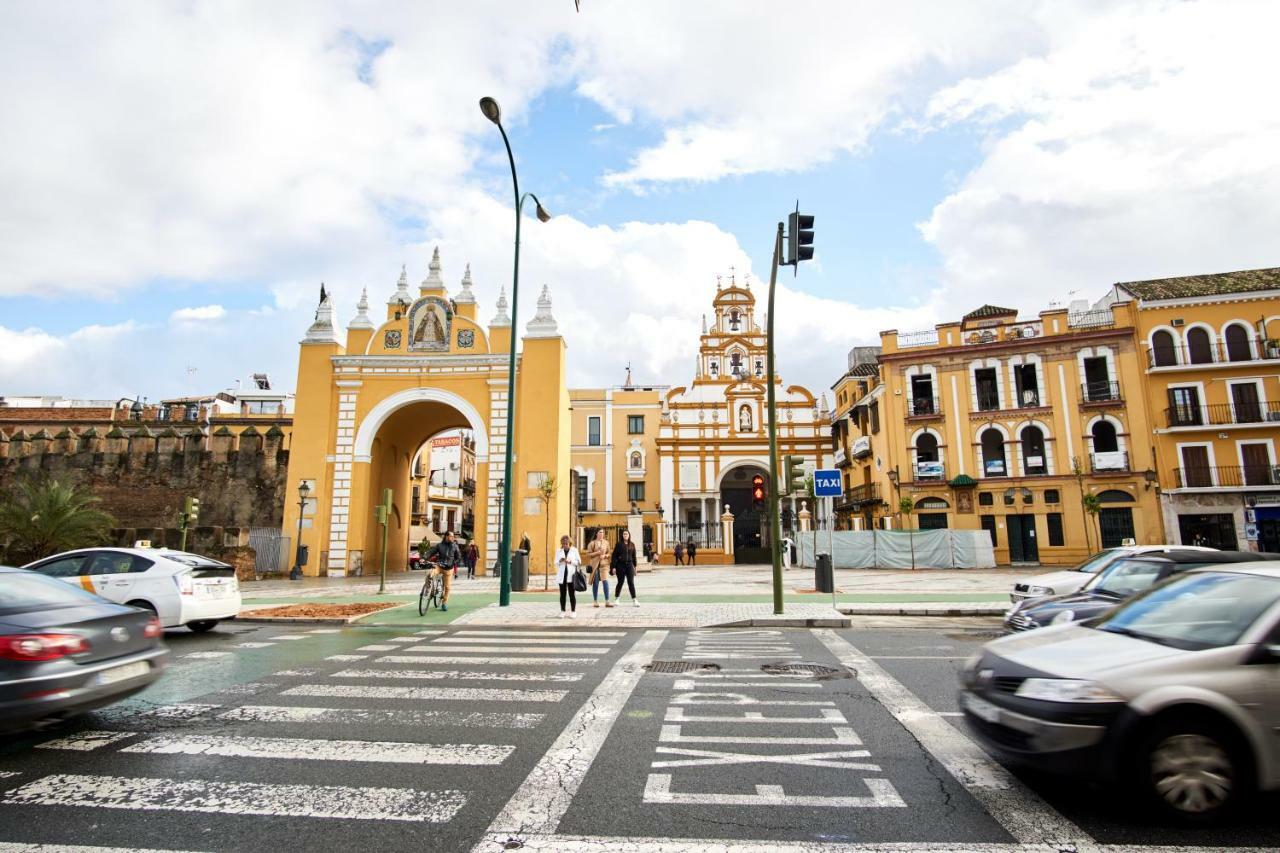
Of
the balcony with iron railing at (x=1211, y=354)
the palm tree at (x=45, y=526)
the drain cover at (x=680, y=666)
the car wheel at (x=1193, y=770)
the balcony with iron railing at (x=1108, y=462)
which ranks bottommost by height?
the drain cover at (x=680, y=666)

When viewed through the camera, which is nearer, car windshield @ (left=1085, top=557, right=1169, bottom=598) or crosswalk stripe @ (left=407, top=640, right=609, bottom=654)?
car windshield @ (left=1085, top=557, right=1169, bottom=598)

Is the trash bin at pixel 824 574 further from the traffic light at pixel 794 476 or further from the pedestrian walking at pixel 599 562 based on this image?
the pedestrian walking at pixel 599 562

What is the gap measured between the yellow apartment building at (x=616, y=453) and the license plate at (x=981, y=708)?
1680 inches

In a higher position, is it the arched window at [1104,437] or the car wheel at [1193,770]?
the arched window at [1104,437]

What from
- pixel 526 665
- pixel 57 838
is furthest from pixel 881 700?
pixel 57 838

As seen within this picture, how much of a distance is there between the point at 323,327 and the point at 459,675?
2480cm

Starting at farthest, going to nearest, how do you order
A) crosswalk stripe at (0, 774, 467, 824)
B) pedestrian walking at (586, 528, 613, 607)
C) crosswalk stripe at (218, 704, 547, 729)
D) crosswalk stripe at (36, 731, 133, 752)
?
pedestrian walking at (586, 528, 613, 607)
crosswalk stripe at (218, 704, 547, 729)
crosswalk stripe at (36, 731, 133, 752)
crosswalk stripe at (0, 774, 467, 824)

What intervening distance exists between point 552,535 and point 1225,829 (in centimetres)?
2397

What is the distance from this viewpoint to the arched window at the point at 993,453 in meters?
35.8

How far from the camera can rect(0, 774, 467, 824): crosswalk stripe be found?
386 cm

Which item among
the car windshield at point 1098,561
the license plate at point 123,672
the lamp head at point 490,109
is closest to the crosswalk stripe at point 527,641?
the license plate at point 123,672

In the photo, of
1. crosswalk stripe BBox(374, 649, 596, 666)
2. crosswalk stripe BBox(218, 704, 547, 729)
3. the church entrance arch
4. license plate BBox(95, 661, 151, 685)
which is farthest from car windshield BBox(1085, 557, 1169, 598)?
the church entrance arch

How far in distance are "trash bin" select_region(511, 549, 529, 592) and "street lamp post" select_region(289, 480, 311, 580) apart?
1129 cm

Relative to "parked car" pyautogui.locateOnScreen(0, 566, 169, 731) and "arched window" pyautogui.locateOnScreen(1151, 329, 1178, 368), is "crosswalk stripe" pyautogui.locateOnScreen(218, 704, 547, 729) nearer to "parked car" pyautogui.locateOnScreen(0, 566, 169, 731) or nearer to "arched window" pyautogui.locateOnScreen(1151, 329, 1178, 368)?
"parked car" pyautogui.locateOnScreen(0, 566, 169, 731)
